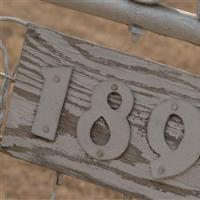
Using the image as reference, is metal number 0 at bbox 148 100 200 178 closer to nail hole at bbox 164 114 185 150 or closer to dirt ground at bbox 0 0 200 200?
nail hole at bbox 164 114 185 150

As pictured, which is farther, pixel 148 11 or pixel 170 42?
pixel 170 42

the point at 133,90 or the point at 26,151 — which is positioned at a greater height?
the point at 133,90

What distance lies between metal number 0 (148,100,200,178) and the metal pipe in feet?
0.44

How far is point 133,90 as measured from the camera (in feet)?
5.52

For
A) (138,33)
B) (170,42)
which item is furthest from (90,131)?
(170,42)

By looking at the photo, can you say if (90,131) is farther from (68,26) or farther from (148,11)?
(68,26)

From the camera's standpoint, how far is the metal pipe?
1.64m

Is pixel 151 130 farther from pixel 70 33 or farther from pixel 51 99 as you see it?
pixel 70 33

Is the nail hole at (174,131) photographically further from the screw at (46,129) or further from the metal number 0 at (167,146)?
the screw at (46,129)

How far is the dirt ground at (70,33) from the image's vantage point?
3986 mm

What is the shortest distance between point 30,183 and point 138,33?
2.41 metres

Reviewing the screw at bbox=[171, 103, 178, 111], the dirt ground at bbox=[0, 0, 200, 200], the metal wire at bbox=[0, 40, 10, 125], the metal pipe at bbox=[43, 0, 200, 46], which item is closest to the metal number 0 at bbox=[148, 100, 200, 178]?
the screw at bbox=[171, 103, 178, 111]

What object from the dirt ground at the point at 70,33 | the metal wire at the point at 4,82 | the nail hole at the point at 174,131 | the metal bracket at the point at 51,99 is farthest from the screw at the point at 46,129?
the dirt ground at the point at 70,33

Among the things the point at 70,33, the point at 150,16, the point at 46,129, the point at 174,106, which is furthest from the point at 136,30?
the point at 70,33
